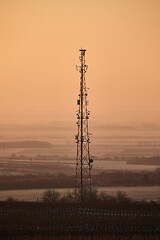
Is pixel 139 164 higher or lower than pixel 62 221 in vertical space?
higher

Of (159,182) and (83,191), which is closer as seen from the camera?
(83,191)

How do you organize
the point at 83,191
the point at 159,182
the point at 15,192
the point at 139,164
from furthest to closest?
the point at 139,164, the point at 159,182, the point at 15,192, the point at 83,191

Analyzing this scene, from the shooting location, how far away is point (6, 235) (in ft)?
52.4

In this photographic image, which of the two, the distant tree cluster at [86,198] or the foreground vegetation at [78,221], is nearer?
the foreground vegetation at [78,221]

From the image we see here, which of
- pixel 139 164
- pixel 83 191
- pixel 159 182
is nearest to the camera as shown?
pixel 83 191

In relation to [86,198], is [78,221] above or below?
below

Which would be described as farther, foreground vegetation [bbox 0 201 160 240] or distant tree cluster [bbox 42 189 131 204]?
distant tree cluster [bbox 42 189 131 204]

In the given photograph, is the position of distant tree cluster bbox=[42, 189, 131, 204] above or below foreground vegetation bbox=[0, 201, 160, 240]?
above

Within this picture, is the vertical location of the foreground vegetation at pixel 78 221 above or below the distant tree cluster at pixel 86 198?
below

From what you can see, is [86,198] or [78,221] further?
[86,198]

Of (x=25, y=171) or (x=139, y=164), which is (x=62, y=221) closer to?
(x=25, y=171)

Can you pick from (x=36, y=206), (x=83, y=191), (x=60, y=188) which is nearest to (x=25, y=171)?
(x=60, y=188)

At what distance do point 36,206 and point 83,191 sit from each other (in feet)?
9.57

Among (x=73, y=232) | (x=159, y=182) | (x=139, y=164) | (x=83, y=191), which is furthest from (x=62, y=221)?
(x=139, y=164)
